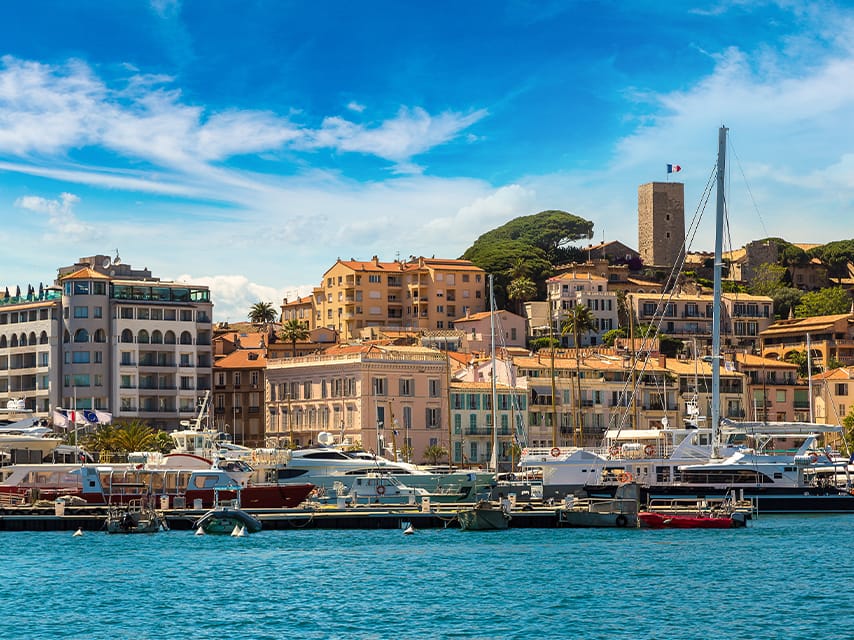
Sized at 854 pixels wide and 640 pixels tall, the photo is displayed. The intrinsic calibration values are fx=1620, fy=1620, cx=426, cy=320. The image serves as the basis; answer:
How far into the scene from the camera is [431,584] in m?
56.5

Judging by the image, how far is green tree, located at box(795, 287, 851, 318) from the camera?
7520 inches

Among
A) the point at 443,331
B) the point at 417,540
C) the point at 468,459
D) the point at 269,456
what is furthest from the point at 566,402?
the point at 417,540

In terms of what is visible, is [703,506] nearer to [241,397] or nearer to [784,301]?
[241,397]

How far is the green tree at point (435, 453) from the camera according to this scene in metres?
120

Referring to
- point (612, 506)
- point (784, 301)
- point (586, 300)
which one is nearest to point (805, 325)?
point (784, 301)

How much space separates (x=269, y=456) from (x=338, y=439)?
92.5ft

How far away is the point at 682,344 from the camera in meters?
166

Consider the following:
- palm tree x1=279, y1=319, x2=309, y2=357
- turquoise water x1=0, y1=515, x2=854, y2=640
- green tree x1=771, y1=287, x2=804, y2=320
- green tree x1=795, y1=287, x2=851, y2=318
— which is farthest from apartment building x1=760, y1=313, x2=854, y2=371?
turquoise water x1=0, y1=515, x2=854, y2=640

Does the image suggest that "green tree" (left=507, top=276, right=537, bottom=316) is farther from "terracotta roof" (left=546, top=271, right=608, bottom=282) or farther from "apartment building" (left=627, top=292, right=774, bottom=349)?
"apartment building" (left=627, top=292, right=774, bottom=349)

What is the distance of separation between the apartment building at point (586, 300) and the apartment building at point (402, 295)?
8039mm

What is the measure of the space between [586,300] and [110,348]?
210 feet

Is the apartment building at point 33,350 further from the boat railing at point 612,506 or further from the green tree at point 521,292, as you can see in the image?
the green tree at point 521,292

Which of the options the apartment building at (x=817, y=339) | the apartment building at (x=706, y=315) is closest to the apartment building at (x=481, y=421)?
the apartment building at (x=817, y=339)

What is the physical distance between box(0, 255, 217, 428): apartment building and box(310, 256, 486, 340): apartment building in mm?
43014
